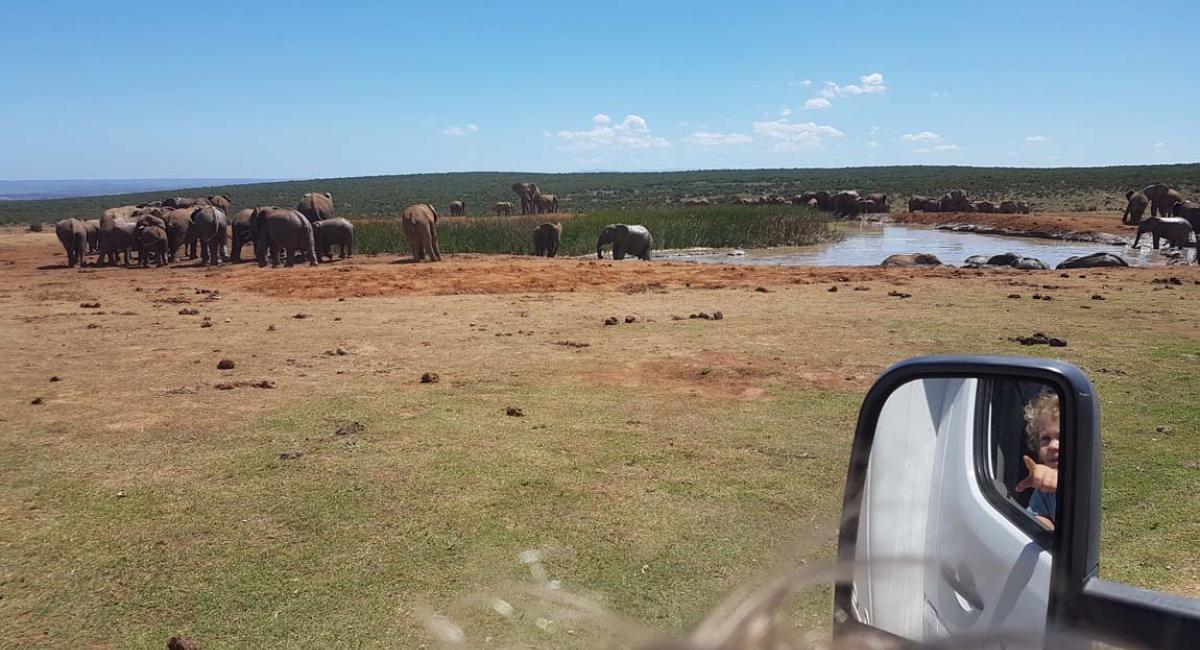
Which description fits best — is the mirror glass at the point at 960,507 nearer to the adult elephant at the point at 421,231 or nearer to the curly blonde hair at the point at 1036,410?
the curly blonde hair at the point at 1036,410

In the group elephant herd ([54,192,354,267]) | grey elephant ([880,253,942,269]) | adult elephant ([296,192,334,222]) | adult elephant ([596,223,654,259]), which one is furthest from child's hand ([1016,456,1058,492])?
adult elephant ([296,192,334,222])

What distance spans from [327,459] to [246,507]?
35.0 inches

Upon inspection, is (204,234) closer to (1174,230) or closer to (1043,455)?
(1043,455)

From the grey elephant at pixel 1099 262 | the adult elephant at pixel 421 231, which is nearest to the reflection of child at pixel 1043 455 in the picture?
the grey elephant at pixel 1099 262

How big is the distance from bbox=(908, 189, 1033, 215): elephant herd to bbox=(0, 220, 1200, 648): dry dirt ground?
33.7 metres

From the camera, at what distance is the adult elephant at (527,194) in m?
48.1

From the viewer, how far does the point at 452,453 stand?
5.91m

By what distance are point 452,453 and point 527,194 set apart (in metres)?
43.4

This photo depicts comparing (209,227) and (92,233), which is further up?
(209,227)

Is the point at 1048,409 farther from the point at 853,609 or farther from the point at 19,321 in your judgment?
the point at 19,321

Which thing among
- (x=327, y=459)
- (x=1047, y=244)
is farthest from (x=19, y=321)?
(x=1047, y=244)

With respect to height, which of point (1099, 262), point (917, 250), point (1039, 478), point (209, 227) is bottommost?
point (917, 250)

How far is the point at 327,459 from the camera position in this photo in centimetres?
577

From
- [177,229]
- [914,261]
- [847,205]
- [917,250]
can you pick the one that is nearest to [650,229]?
[917,250]
